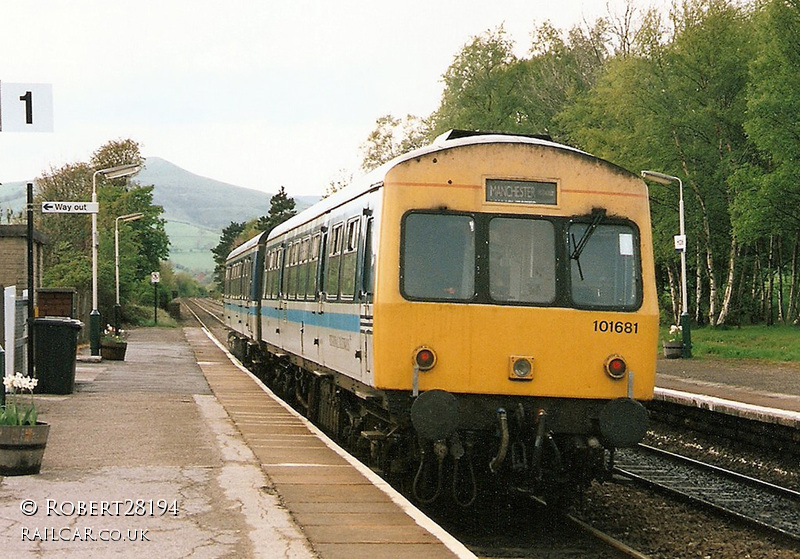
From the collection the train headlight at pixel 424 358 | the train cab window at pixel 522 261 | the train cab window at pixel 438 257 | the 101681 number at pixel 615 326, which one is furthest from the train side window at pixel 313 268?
the 101681 number at pixel 615 326

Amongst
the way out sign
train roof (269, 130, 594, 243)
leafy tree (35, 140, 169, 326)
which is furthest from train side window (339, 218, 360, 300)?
leafy tree (35, 140, 169, 326)

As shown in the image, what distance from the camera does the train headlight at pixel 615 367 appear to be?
10.1m

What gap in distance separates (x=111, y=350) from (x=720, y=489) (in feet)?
60.7

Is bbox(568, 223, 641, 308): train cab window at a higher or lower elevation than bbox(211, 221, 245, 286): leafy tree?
lower

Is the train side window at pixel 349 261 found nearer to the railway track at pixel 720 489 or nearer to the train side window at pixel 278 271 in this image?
the railway track at pixel 720 489

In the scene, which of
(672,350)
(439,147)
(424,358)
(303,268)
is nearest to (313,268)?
(303,268)

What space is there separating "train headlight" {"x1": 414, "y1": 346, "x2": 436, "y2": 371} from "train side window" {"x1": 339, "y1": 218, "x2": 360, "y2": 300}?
5.66ft

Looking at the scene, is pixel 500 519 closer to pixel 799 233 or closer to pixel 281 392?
pixel 281 392

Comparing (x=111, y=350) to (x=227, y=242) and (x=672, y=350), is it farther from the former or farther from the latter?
(x=227, y=242)

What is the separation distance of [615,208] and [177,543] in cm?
501

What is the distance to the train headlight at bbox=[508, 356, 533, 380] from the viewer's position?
32.6ft

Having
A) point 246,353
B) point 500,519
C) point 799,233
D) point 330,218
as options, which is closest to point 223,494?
point 500,519

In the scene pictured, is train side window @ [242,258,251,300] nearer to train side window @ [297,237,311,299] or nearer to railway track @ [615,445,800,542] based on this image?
train side window @ [297,237,311,299]

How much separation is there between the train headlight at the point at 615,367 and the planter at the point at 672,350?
76.0ft
